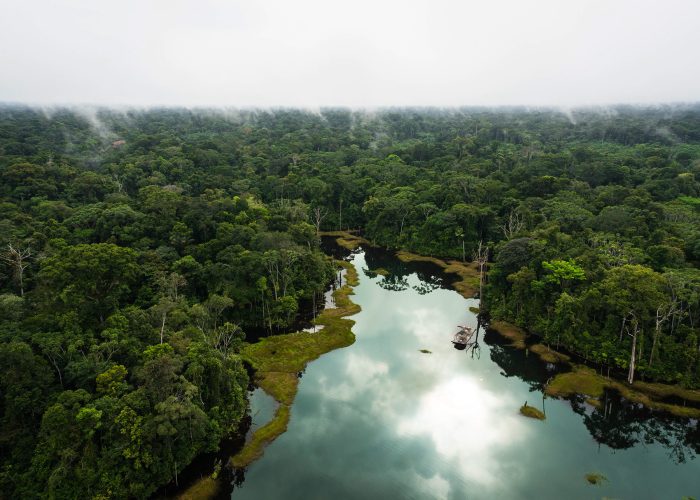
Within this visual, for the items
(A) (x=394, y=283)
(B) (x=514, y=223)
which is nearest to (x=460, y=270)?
(A) (x=394, y=283)

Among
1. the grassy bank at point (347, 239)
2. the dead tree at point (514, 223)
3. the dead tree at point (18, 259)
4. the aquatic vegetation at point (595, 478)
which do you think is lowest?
the aquatic vegetation at point (595, 478)

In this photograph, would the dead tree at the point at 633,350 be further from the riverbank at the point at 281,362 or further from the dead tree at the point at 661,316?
the riverbank at the point at 281,362

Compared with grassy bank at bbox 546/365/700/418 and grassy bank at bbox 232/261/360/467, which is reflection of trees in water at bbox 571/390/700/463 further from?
grassy bank at bbox 232/261/360/467

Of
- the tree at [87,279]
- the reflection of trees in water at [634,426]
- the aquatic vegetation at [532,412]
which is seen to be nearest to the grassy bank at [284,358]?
the tree at [87,279]

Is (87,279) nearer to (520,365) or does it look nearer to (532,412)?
(532,412)

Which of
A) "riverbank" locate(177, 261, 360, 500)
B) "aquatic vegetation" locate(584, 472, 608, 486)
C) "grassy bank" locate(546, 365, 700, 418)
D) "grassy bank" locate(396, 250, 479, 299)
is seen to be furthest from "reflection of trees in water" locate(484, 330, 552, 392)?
"riverbank" locate(177, 261, 360, 500)

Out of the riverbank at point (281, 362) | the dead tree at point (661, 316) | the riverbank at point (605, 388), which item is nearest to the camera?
the riverbank at point (281, 362)
